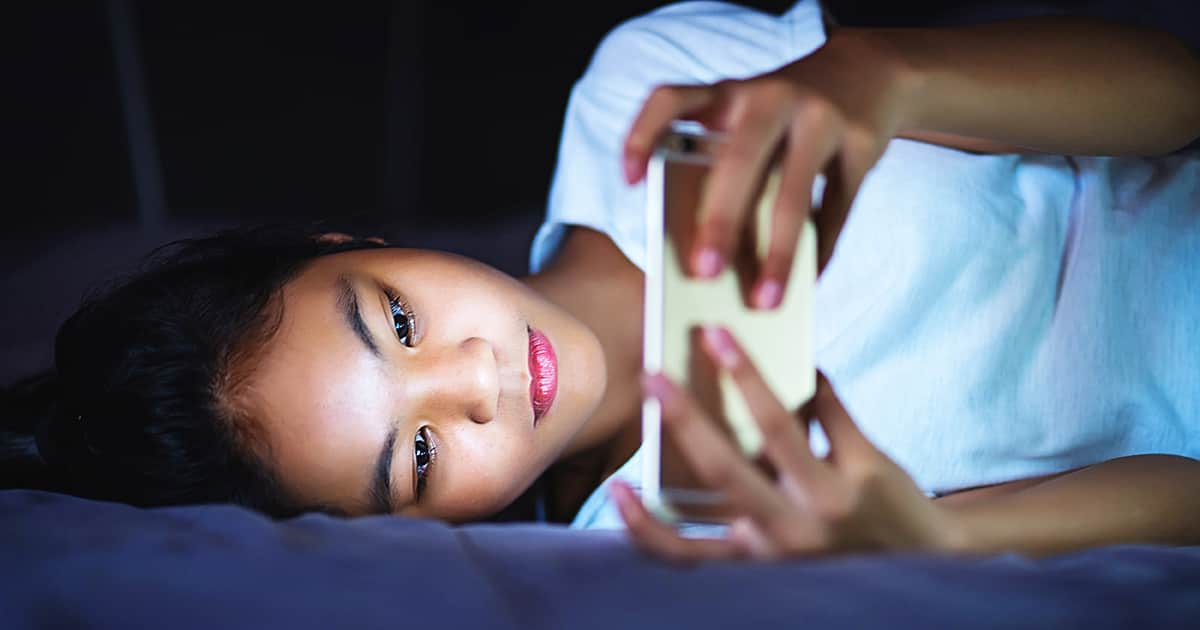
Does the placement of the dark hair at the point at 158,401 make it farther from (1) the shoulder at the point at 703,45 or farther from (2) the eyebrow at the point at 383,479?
(1) the shoulder at the point at 703,45

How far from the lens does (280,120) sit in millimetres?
1356

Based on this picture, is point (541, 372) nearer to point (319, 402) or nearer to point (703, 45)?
point (319, 402)

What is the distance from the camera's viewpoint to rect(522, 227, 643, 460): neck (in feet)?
3.42

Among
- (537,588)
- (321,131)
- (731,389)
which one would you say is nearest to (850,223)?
(731,389)

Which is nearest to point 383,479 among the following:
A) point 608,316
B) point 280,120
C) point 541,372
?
point 541,372

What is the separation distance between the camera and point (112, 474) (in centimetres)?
90

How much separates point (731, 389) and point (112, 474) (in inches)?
26.3

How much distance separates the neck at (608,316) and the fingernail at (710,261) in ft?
1.75

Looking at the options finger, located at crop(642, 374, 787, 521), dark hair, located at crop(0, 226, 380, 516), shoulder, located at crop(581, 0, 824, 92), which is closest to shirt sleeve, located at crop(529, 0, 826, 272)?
shoulder, located at crop(581, 0, 824, 92)

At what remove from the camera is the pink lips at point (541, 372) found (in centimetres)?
87

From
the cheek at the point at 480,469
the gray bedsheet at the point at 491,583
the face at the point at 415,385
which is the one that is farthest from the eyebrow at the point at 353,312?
the gray bedsheet at the point at 491,583

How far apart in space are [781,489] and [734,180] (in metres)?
0.16

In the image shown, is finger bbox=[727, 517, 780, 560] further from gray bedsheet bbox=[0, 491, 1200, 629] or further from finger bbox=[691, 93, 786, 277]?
finger bbox=[691, 93, 786, 277]

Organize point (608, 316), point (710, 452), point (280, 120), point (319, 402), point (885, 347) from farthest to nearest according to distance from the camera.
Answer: point (280, 120)
point (608, 316)
point (885, 347)
point (319, 402)
point (710, 452)
